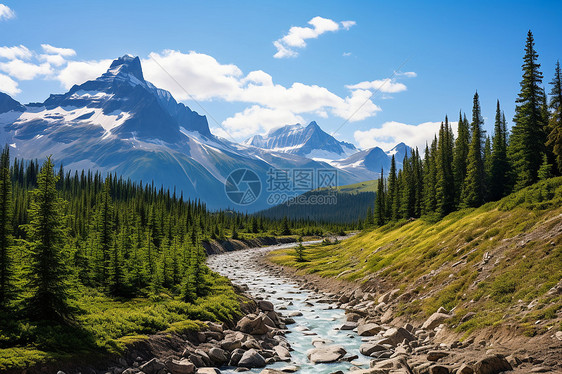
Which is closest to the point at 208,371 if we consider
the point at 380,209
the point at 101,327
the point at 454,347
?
the point at 101,327

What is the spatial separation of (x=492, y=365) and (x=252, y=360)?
1310 cm

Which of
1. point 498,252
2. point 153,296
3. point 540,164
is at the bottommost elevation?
point 153,296

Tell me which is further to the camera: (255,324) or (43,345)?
(255,324)

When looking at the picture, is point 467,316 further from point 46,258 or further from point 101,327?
point 46,258

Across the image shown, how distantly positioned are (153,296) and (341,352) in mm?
16406

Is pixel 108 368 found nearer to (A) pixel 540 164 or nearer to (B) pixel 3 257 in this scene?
(B) pixel 3 257

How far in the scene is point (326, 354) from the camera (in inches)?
985

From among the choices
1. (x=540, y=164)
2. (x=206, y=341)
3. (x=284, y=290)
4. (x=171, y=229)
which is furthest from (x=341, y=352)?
(x=171, y=229)

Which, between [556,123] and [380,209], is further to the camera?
[380,209]

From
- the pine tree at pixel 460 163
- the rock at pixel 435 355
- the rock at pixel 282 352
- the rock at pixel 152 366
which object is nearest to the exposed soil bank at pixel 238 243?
the pine tree at pixel 460 163

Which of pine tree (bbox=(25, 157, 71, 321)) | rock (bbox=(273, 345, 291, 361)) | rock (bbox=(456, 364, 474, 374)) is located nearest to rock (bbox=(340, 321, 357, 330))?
rock (bbox=(273, 345, 291, 361))

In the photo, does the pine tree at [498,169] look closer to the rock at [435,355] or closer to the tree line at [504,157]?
the tree line at [504,157]

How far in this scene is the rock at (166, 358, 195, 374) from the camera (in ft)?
65.3

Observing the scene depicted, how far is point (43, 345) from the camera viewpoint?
18.3 m
